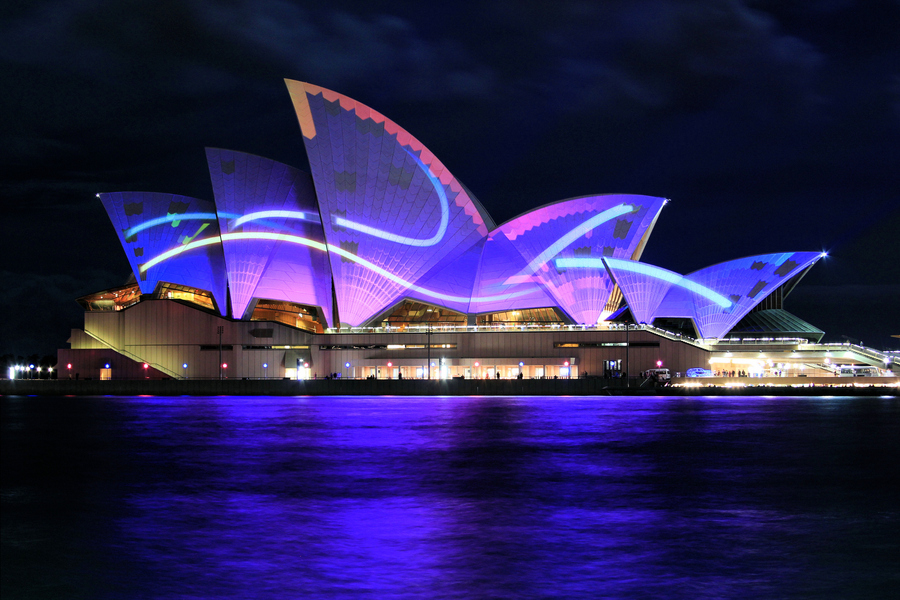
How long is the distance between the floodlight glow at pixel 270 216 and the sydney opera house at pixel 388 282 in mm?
112

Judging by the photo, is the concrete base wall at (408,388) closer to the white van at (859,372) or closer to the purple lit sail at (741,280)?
the white van at (859,372)

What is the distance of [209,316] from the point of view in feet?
212

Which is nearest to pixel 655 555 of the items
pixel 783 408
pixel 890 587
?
pixel 890 587

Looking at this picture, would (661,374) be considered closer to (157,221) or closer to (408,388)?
(408,388)

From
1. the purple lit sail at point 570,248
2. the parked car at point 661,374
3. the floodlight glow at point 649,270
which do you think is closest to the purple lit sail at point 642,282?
the floodlight glow at point 649,270

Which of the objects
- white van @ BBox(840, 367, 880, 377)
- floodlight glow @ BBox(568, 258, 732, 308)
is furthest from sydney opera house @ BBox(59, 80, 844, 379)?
white van @ BBox(840, 367, 880, 377)

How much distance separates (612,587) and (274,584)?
4606 mm

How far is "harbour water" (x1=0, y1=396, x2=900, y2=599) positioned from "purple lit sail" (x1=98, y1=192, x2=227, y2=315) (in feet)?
114

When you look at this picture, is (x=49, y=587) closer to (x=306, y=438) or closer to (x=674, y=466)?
(x=674, y=466)

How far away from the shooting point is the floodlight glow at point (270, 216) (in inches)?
2481

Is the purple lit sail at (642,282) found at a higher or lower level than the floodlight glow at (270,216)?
lower

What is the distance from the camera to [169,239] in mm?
66938

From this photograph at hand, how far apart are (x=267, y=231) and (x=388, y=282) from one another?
10.5 metres

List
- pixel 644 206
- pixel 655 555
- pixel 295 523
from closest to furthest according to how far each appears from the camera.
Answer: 1. pixel 655 555
2. pixel 295 523
3. pixel 644 206
